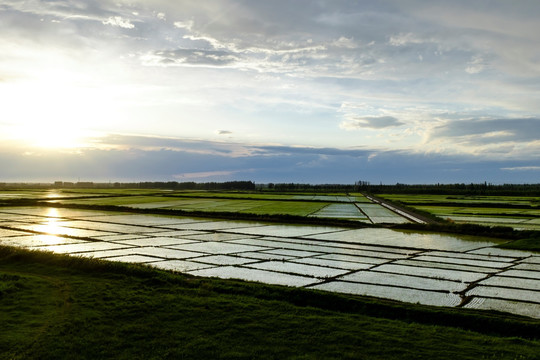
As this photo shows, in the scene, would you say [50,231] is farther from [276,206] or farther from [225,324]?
[276,206]

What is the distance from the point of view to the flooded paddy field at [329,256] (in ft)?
33.0

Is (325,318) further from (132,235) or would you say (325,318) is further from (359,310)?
(132,235)

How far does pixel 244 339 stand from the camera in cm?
647

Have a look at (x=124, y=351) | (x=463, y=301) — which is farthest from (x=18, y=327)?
(x=463, y=301)

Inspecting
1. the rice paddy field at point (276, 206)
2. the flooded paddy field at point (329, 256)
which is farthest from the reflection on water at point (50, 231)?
the rice paddy field at point (276, 206)

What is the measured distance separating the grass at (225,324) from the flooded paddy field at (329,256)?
1.25 m

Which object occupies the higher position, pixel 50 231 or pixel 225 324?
pixel 225 324

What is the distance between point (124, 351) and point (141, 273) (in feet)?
14.9

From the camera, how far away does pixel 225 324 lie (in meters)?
7.09

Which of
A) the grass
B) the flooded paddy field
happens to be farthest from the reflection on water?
the grass

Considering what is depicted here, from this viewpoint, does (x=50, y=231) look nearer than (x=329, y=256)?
No

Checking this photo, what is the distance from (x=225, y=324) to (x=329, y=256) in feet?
26.8

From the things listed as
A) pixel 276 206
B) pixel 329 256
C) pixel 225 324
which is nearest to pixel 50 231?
pixel 329 256

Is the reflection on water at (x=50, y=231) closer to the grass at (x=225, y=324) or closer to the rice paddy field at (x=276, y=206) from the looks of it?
the grass at (x=225, y=324)
